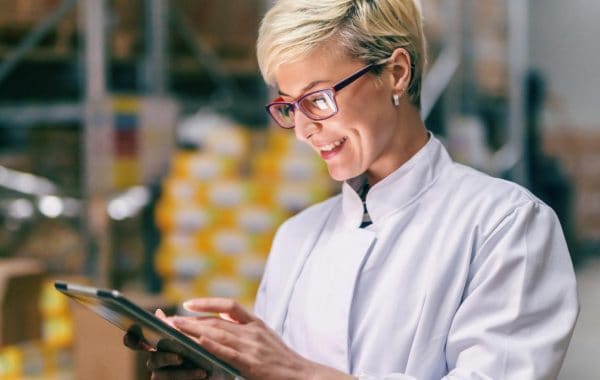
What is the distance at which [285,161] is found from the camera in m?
4.18

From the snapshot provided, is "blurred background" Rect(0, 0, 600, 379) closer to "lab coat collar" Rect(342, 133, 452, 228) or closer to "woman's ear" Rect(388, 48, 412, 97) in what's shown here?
"lab coat collar" Rect(342, 133, 452, 228)

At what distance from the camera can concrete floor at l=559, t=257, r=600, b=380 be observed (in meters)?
4.96

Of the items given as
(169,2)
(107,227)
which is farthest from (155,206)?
(169,2)

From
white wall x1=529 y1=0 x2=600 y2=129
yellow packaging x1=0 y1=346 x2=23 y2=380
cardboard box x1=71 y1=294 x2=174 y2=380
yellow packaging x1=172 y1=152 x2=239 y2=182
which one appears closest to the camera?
cardboard box x1=71 y1=294 x2=174 y2=380

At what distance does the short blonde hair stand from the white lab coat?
0.19 metres

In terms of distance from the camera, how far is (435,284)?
1481 millimetres

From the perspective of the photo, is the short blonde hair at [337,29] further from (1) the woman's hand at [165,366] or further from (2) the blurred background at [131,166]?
(2) the blurred background at [131,166]

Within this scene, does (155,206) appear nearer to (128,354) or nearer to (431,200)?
(128,354)

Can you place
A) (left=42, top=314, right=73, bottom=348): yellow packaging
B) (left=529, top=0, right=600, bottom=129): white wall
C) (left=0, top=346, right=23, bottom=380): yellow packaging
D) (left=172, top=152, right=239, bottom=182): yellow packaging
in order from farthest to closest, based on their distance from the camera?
1. (left=529, top=0, right=600, bottom=129): white wall
2. (left=172, top=152, right=239, bottom=182): yellow packaging
3. (left=42, top=314, right=73, bottom=348): yellow packaging
4. (left=0, top=346, right=23, bottom=380): yellow packaging

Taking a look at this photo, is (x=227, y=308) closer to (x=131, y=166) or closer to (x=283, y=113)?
(x=283, y=113)

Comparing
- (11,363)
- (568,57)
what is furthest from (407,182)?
(568,57)

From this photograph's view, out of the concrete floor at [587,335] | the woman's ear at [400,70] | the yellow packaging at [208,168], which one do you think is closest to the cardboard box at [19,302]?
the yellow packaging at [208,168]

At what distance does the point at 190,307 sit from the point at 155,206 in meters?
3.02

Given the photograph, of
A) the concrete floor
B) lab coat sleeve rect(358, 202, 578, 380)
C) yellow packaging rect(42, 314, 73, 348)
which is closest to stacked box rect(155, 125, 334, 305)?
yellow packaging rect(42, 314, 73, 348)
